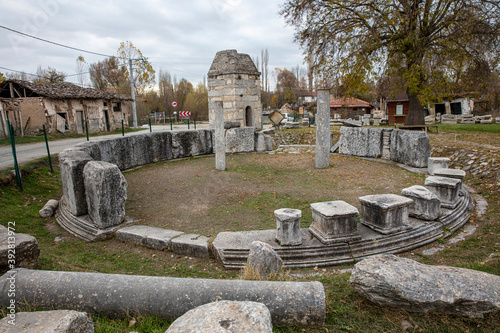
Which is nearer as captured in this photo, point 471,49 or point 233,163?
point 233,163

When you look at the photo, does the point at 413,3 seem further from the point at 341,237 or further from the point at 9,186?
the point at 9,186

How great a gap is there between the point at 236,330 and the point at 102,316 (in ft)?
4.81

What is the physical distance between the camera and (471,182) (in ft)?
27.7

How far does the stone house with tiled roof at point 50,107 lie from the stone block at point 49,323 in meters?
18.0

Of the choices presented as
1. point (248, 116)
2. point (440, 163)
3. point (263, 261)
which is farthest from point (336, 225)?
point (248, 116)

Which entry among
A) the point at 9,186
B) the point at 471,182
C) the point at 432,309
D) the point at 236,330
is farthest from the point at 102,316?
the point at 471,182

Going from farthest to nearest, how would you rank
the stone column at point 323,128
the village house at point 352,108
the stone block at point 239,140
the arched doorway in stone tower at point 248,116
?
the village house at point 352,108 < the arched doorway in stone tower at point 248,116 < the stone block at point 239,140 < the stone column at point 323,128

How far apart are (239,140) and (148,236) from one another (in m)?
9.17

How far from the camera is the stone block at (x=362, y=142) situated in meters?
11.9

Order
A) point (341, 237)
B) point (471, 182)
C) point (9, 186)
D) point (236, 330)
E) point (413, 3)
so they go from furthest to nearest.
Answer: point (413, 3) → point (471, 182) → point (9, 186) → point (341, 237) → point (236, 330)

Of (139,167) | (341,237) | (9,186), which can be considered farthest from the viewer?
(139,167)

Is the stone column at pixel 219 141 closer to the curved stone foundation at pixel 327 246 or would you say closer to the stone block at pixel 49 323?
the curved stone foundation at pixel 327 246

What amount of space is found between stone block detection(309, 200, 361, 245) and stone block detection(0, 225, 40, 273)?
3940 mm

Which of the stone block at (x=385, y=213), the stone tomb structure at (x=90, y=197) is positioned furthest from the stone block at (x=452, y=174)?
the stone tomb structure at (x=90, y=197)
